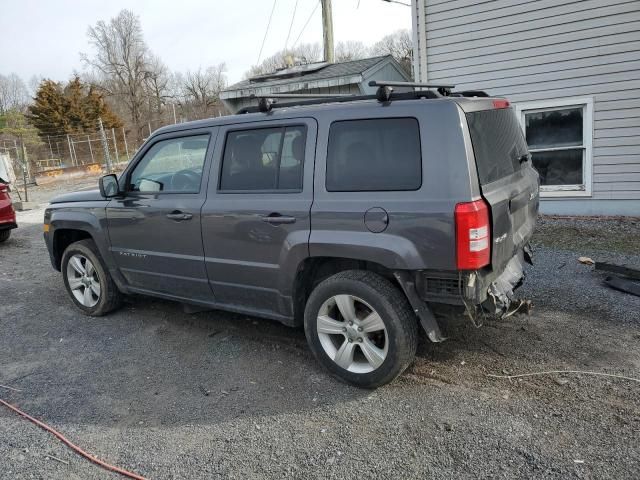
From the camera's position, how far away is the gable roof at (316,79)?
1086 cm

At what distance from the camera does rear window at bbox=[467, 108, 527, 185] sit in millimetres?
Result: 2992

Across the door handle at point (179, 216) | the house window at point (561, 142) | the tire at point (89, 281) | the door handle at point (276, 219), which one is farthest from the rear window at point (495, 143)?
the house window at point (561, 142)

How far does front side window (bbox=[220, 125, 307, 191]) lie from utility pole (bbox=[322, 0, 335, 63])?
10464 mm

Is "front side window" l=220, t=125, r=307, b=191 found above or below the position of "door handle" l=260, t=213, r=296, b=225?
above

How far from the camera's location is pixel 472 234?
110 inches

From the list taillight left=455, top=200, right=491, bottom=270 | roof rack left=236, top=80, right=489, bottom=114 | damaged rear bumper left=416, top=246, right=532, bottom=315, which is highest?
roof rack left=236, top=80, right=489, bottom=114

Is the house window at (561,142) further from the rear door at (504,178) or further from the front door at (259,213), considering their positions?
the front door at (259,213)

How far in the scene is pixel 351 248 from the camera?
10.4ft

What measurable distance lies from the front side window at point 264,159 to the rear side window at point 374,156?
0.93 feet

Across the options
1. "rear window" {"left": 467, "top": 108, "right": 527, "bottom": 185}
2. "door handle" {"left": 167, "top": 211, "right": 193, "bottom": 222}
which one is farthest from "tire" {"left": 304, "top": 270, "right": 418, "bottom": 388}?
"door handle" {"left": 167, "top": 211, "right": 193, "bottom": 222}

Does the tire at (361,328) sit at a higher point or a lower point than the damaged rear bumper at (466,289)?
lower

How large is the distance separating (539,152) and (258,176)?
19.5 feet

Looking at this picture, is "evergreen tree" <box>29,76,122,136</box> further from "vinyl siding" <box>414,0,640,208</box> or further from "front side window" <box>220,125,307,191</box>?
"front side window" <box>220,125,307,191</box>

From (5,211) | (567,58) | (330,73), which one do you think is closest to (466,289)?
(567,58)
